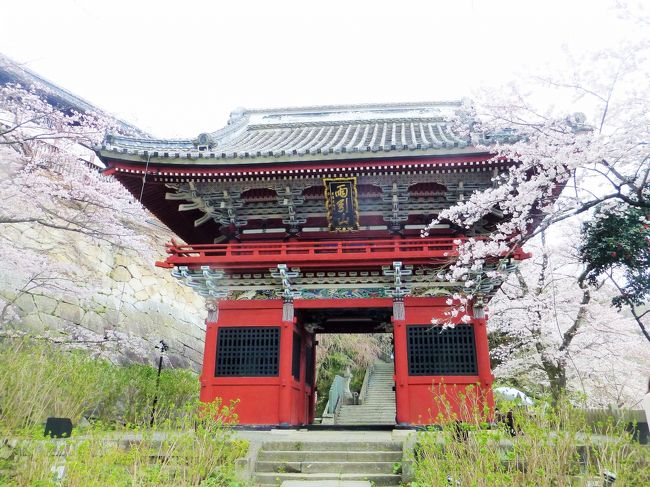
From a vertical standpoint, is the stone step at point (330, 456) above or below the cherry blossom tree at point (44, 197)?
below

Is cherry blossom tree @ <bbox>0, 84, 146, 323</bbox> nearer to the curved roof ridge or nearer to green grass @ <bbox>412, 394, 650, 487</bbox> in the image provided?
the curved roof ridge

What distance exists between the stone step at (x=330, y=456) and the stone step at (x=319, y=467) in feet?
0.44

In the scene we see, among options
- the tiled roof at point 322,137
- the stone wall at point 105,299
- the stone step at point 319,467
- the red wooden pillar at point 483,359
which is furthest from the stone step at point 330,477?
the stone wall at point 105,299

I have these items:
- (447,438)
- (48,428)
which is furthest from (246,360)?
(447,438)

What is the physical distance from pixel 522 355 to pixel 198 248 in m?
14.1

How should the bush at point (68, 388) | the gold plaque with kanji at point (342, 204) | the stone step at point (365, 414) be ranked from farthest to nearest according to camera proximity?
1. the stone step at point (365, 414)
2. the gold plaque with kanji at point (342, 204)
3. the bush at point (68, 388)

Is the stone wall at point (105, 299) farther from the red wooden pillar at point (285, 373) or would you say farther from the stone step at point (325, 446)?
the stone step at point (325, 446)

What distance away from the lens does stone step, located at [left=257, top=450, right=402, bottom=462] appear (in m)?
7.35

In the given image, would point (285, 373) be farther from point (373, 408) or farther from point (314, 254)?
point (373, 408)

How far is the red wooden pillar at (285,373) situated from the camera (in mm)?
10016

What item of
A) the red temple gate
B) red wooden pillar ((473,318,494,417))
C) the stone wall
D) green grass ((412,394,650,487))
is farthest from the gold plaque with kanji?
the stone wall

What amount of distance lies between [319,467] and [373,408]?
14.6 m

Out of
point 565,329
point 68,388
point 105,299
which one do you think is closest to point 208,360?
point 68,388

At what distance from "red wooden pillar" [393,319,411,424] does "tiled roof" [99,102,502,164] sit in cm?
400
